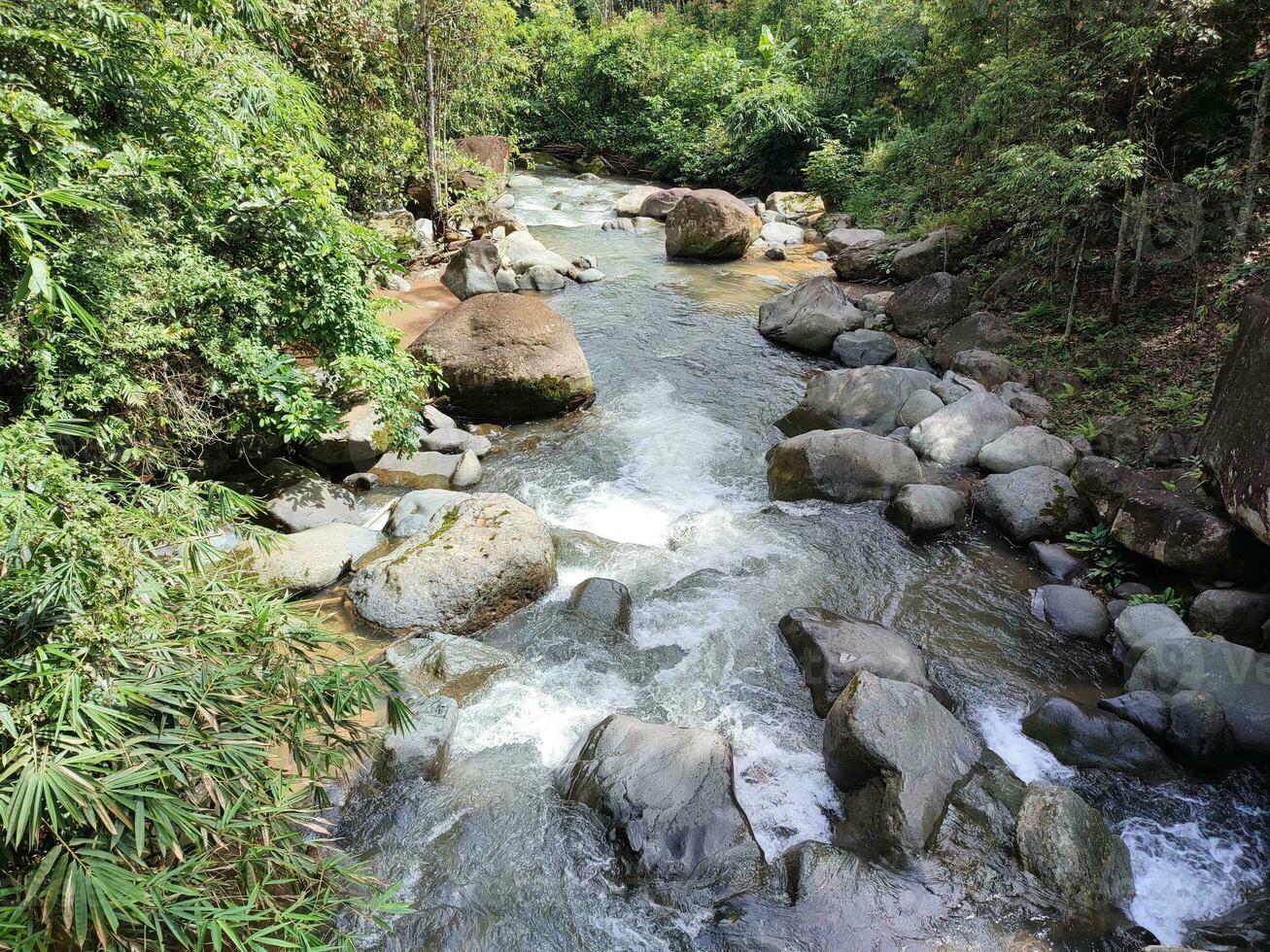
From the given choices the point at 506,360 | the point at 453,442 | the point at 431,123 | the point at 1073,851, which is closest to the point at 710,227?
the point at 431,123

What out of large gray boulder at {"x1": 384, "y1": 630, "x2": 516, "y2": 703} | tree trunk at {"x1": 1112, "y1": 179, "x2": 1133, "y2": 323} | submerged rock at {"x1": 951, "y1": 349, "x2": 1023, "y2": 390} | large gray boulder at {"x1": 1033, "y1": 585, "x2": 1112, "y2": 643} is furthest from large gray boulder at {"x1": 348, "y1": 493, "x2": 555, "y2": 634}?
tree trunk at {"x1": 1112, "y1": 179, "x2": 1133, "y2": 323}

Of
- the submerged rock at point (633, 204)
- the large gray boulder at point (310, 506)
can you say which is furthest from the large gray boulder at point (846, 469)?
the submerged rock at point (633, 204)

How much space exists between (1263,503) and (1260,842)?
2417 mm

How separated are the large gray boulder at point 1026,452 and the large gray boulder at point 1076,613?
6.57 ft

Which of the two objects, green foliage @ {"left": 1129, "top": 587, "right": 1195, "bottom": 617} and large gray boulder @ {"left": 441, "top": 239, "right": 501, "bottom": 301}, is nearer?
green foliage @ {"left": 1129, "top": 587, "right": 1195, "bottom": 617}

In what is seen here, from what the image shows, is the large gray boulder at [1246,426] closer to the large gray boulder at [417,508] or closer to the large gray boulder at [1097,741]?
the large gray boulder at [1097,741]

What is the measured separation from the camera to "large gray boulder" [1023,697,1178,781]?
5309 millimetres

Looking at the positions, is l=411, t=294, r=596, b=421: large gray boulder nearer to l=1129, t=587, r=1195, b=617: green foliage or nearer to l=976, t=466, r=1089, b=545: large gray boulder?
l=976, t=466, r=1089, b=545: large gray boulder

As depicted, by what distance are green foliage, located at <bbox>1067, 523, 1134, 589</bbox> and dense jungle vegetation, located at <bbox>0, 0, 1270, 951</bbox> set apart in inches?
83.5

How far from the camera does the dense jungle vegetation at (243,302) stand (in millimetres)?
2992

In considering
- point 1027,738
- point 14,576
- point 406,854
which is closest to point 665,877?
point 406,854

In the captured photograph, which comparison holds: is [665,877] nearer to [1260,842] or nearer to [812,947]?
[812,947]

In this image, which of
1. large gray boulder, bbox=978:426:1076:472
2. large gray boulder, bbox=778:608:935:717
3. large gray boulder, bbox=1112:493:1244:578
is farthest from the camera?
large gray boulder, bbox=978:426:1076:472

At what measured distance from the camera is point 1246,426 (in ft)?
19.5
